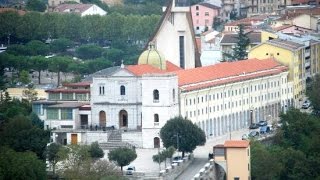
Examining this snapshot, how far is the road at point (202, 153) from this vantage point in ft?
231

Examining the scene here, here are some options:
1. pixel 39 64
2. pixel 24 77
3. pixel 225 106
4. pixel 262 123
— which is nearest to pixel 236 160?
pixel 225 106

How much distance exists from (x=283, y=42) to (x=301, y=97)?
7.89 feet

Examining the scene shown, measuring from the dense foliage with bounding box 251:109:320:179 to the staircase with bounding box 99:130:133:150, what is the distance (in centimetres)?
494

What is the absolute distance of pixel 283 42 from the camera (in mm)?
89625

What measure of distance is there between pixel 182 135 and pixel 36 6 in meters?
55.7

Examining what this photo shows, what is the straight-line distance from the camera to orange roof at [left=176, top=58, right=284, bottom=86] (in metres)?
78.9

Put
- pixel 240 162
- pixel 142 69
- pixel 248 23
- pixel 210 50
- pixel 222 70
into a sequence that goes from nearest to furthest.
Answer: pixel 240 162, pixel 142 69, pixel 222 70, pixel 210 50, pixel 248 23

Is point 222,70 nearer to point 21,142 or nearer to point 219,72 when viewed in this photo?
Result: point 219,72

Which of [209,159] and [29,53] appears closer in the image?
[209,159]

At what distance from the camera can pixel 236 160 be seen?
2756 inches

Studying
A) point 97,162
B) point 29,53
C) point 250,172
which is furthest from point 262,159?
point 29,53

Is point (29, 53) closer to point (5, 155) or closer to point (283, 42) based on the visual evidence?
point (283, 42)

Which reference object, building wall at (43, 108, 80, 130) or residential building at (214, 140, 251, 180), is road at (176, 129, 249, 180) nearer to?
residential building at (214, 140, 251, 180)

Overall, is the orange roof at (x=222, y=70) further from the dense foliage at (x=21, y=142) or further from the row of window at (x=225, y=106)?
the dense foliage at (x=21, y=142)
